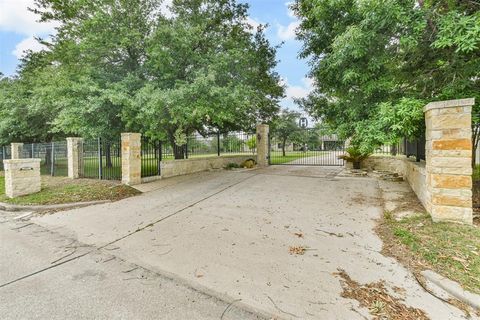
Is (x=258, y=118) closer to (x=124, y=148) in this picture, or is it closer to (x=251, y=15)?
(x=251, y=15)

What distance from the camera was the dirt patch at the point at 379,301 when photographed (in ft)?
7.22

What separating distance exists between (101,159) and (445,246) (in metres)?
10.1

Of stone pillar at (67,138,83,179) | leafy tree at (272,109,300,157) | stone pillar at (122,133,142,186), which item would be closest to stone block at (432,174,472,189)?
stone pillar at (122,133,142,186)

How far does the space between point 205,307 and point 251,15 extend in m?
11.5

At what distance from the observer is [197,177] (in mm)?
9766

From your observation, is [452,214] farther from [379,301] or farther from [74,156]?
[74,156]

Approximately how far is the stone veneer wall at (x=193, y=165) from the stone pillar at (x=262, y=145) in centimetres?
123

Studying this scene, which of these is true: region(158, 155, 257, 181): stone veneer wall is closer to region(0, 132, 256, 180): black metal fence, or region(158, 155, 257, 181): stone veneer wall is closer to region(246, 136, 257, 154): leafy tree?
region(0, 132, 256, 180): black metal fence

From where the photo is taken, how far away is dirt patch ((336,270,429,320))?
2.20m

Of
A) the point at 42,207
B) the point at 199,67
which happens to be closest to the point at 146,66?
the point at 199,67

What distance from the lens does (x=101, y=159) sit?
9.16 metres

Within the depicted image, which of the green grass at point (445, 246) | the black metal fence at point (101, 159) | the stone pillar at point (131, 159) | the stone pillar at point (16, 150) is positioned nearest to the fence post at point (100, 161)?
the black metal fence at point (101, 159)

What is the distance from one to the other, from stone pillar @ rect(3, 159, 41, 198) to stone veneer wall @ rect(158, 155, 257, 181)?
3.37 meters

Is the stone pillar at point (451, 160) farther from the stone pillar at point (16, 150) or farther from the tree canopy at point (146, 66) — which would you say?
the stone pillar at point (16, 150)
